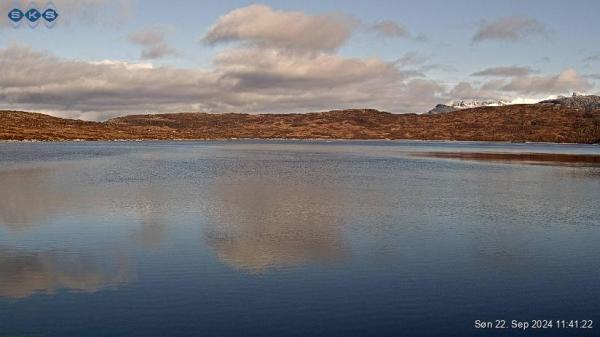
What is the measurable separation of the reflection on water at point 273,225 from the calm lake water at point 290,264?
0.57 ft

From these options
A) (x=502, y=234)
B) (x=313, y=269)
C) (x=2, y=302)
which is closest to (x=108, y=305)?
(x=2, y=302)

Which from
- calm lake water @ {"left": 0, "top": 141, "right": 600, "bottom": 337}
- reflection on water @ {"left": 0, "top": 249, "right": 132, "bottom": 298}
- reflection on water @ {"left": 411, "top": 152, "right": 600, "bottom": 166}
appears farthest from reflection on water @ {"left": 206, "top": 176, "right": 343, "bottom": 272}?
reflection on water @ {"left": 411, "top": 152, "right": 600, "bottom": 166}

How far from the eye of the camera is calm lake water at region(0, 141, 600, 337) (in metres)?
17.2

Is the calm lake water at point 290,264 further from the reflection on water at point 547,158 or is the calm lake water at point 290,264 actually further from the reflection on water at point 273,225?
the reflection on water at point 547,158

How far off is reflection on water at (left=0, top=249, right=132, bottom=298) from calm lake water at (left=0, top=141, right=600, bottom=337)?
0.08 meters

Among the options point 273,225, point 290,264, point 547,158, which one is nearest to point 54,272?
point 290,264

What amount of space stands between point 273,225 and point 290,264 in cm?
1002

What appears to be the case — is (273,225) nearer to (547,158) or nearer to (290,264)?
(290,264)

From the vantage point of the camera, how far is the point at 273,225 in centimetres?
3375

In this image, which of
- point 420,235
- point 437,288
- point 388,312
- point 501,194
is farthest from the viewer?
point 501,194

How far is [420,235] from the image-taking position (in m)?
31.1

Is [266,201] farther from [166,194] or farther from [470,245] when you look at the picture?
[470,245]

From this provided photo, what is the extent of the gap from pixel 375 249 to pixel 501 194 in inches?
1203

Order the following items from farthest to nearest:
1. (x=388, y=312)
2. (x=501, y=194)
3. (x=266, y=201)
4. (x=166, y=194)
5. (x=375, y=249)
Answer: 1. (x=501, y=194)
2. (x=166, y=194)
3. (x=266, y=201)
4. (x=375, y=249)
5. (x=388, y=312)
